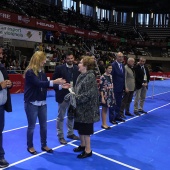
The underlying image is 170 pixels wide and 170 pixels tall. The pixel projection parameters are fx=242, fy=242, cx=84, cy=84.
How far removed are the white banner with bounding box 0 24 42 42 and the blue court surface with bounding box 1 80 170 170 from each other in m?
7.84

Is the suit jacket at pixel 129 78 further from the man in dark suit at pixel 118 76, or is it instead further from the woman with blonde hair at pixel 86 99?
the woman with blonde hair at pixel 86 99

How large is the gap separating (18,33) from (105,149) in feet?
37.0

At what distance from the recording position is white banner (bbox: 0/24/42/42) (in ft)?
43.3

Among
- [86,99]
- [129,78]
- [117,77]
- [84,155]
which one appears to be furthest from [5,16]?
[84,155]

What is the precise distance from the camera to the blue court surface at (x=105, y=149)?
3.78 m

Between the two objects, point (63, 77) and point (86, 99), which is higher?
point (63, 77)

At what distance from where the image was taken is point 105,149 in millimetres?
4520

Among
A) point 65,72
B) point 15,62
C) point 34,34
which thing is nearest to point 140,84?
point 65,72

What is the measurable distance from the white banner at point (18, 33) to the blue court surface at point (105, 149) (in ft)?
25.7

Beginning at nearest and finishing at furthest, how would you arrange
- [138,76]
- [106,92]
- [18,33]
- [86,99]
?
[86,99] → [106,92] → [138,76] → [18,33]

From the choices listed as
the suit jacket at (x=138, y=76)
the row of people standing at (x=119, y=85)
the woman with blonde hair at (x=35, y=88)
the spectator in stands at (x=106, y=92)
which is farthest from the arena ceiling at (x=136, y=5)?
the woman with blonde hair at (x=35, y=88)

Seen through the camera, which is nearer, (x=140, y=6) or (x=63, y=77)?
(x=63, y=77)

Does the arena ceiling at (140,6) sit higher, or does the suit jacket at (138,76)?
the arena ceiling at (140,6)

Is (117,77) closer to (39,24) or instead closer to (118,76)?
(118,76)
